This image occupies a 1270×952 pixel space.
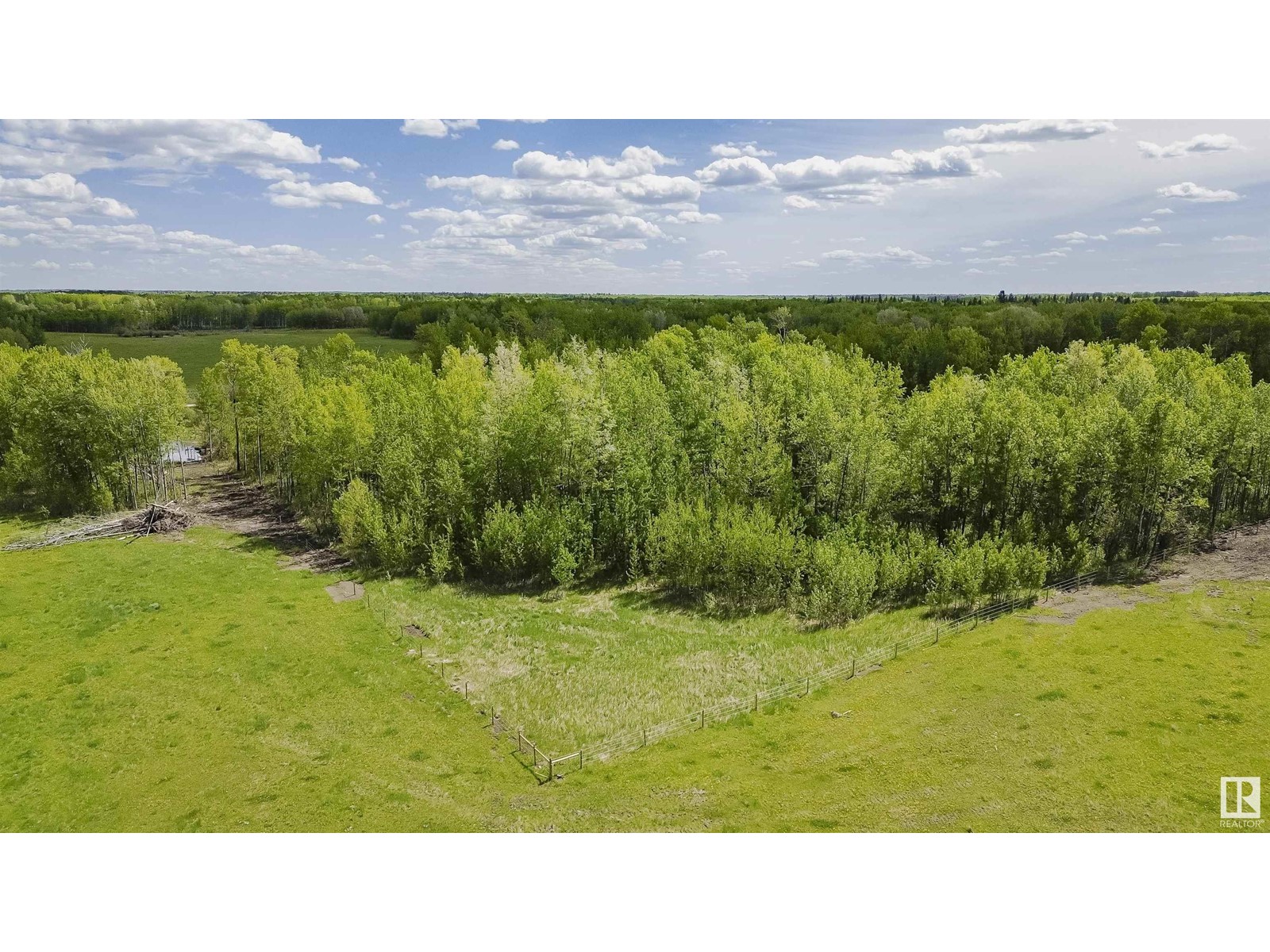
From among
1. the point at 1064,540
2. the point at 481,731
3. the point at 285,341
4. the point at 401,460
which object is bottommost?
the point at 481,731

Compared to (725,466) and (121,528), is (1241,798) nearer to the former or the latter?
(725,466)

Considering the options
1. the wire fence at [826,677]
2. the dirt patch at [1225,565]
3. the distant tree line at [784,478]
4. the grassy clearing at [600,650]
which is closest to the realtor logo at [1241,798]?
the wire fence at [826,677]

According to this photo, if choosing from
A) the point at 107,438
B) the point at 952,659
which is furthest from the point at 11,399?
the point at 952,659

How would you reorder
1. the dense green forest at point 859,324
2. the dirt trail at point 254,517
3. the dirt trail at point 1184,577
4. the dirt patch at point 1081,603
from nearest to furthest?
the dirt patch at point 1081,603 → the dirt trail at point 1184,577 → the dirt trail at point 254,517 → the dense green forest at point 859,324

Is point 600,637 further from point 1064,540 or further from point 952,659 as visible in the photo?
point 1064,540

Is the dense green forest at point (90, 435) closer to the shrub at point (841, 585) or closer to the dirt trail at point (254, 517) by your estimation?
the dirt trail at point (254, 517)
